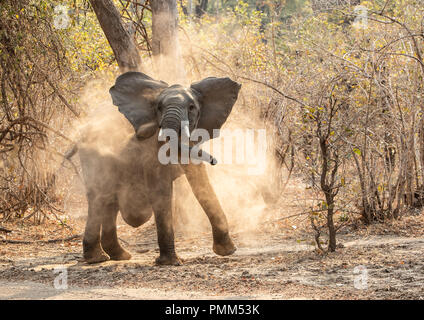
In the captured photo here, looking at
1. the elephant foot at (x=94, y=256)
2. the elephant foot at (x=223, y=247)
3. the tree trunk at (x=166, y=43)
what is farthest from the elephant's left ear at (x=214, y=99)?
the tree trunk at (x=166, y=43)

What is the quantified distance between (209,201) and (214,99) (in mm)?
1348

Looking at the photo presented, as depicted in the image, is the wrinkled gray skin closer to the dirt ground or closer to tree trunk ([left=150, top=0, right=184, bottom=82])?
the dirt ground

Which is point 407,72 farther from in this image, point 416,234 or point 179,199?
point 179,199

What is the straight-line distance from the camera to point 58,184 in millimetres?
13805

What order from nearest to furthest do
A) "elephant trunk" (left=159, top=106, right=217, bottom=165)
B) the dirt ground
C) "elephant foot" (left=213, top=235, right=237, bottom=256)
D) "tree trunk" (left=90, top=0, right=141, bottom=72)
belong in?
Result: the dirt ground → "elephant trunk" (left=159, top=106, right=217, bottom=165) → "elephant foot" (left=213, top=235, right=237, bottom=256) → "tree trunk" (left=90, top=0, right=141, bottom=72)

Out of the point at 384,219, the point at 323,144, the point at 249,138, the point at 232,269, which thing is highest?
the point at 249,138

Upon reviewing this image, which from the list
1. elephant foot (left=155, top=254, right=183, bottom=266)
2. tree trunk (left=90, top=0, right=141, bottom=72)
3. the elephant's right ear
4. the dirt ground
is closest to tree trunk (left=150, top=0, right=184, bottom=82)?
tree trunk (left=90, top=0, right=141, bottom=72)

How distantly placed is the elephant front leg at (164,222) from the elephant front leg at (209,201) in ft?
1.34

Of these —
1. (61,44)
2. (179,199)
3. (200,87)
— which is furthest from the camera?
(179,199)

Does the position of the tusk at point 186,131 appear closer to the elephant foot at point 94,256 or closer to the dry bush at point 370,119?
the dry bush at point 370,119

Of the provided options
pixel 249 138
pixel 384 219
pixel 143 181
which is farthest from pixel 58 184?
pixel 384 219

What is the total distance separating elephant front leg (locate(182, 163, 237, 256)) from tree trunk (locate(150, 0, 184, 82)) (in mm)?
3289

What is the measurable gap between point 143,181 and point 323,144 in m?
2.41

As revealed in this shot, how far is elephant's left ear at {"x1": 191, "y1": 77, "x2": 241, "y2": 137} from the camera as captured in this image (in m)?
8.18
